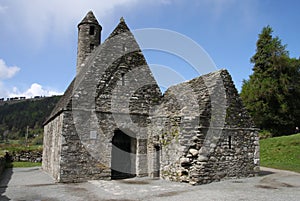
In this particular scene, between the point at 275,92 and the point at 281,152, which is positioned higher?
the point at 275,92

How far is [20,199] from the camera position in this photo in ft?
29.2

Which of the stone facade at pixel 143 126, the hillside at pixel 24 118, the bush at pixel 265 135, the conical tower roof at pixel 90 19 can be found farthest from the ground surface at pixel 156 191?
the hillside at pixel 24 118

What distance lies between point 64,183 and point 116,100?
15.6 ft

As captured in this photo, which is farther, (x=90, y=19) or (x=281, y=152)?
(x=281, y=152)

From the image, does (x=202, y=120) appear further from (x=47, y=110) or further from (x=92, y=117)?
(x=47, y=110)

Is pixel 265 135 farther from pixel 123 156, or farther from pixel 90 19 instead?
pixel 90 19

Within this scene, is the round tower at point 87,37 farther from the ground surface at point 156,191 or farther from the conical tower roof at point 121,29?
the ground surface at point 156,191

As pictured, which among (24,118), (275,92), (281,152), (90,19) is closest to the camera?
(90,19)

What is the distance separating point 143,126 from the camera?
47.8ft

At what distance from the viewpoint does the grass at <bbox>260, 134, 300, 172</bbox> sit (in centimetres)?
1951

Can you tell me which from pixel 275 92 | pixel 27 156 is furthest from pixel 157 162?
pixel 275 92

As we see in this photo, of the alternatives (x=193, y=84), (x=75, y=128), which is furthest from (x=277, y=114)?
(x=75, y=128)

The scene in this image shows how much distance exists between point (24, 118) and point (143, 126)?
77558 mm

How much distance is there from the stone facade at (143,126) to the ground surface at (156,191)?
40.3 inches
